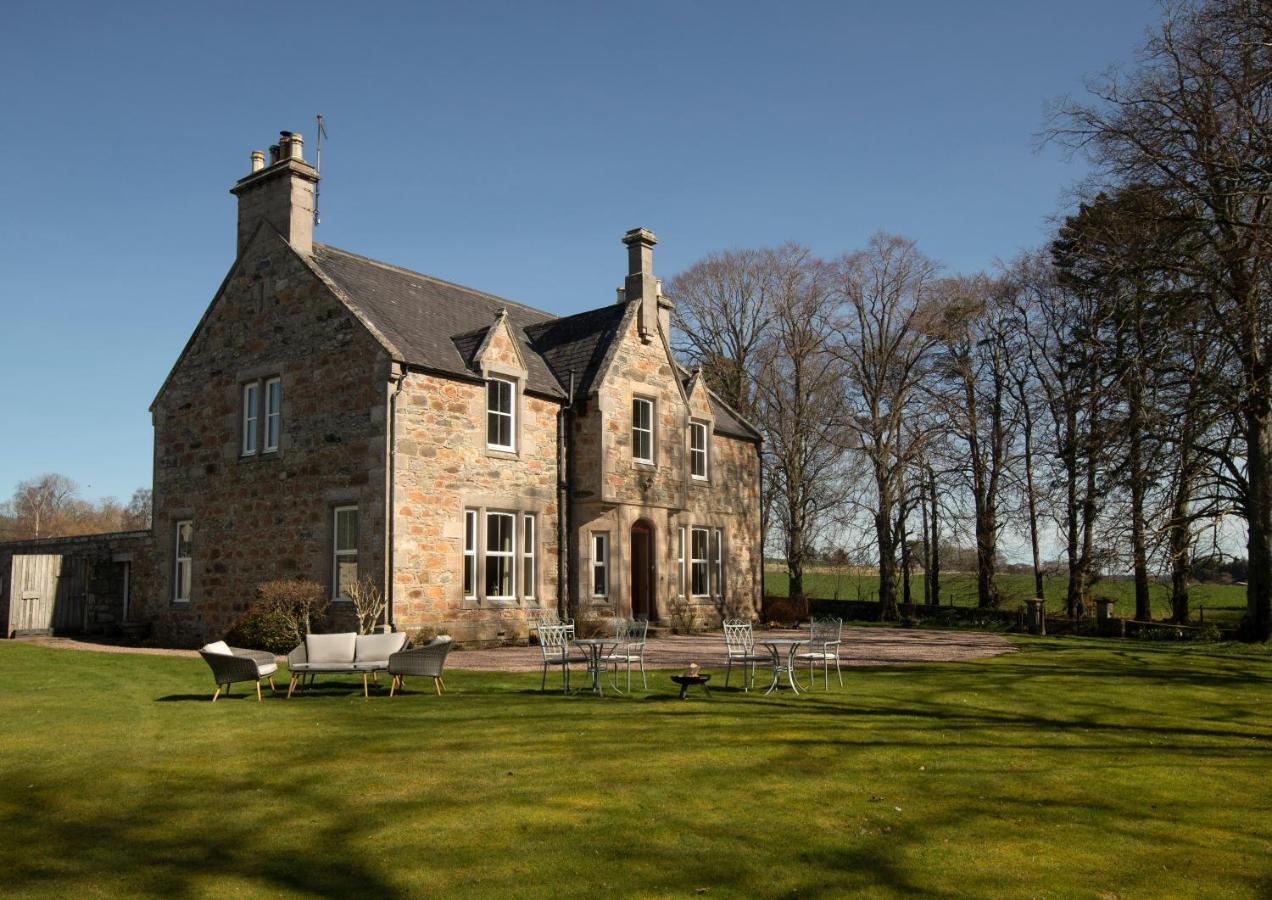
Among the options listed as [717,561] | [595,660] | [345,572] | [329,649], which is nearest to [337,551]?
[345,572]

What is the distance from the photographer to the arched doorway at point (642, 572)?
27609 millimetres

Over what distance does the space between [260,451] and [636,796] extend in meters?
18.9

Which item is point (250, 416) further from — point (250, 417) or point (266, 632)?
point (266, 632)

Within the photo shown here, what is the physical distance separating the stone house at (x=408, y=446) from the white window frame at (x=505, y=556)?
8 centimetres

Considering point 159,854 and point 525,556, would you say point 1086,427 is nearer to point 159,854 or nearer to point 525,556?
point 525,556

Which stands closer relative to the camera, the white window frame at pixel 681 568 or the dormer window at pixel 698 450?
the white window frame at pixel 681 568

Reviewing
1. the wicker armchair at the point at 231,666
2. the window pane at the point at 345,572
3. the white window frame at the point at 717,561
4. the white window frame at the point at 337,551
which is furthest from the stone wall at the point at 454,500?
the white window frame at the point at 717,561

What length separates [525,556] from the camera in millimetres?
24406

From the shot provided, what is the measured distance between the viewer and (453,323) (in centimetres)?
2570

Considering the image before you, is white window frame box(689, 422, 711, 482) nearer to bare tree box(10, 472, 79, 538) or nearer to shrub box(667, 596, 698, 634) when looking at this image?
shrub box(667, 596, 698, 634)

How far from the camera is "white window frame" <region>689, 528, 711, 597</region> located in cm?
2980

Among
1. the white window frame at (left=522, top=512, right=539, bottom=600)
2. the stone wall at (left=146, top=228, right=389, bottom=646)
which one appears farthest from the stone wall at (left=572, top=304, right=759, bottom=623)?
the stone wall at (left=146, top=228, right=389, bottom=646)

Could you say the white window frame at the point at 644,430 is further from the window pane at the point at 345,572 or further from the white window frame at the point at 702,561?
the window pane at the point at 345,572

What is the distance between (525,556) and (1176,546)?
49.3ft
